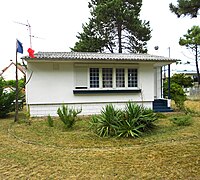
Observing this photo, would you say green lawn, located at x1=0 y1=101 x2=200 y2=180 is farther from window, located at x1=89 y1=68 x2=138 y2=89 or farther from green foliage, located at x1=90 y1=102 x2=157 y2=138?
window, located at x1=89 y1=68 x2=138 y2=89

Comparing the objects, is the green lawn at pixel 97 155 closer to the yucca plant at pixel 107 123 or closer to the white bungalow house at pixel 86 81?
the yucca plant at pixel 107 123

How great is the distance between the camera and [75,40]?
25.3 metres

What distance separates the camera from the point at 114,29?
76.9ft

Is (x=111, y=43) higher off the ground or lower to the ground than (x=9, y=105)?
higher

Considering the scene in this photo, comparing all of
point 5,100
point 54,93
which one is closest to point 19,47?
point 54,93

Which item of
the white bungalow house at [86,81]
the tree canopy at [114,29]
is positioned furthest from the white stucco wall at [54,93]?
the tree canopy at [114,29]

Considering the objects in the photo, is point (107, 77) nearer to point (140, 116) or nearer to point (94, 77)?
point (94, 77)

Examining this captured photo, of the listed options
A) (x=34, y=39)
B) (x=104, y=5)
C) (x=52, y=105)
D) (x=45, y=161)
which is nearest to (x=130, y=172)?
(x=45, y=161)

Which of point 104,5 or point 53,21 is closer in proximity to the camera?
point 53,21

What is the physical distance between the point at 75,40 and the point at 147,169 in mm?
22726

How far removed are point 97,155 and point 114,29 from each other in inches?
794

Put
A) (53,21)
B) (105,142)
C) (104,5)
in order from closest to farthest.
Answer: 1. (105,142)
2. (53,21)
3. (104,5)

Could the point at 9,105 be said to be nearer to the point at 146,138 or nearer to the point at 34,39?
the point at 34,39

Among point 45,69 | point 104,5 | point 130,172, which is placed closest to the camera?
point 130,172
